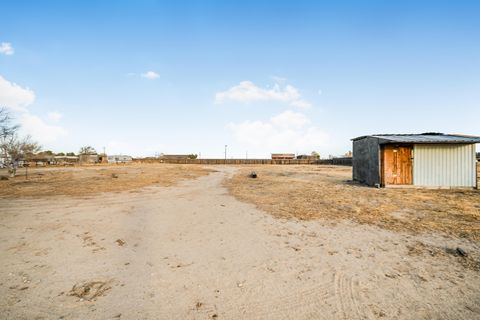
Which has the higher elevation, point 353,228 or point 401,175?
point 401,175

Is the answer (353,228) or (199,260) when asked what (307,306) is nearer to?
(199,260)

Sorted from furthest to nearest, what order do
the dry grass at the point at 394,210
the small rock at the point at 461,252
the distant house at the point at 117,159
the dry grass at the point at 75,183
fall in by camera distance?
the distant house at the point at 117,159 → the dry grass at the point at 75,183 → the dry grass at the point at 394,210 → the small rock at the point at 461,252

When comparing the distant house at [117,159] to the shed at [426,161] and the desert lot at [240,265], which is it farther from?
the shed at [426,161]

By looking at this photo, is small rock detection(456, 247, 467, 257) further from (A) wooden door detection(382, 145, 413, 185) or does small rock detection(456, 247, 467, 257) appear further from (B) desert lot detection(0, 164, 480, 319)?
(A) wooden door detection(382, 145, 413, 185)

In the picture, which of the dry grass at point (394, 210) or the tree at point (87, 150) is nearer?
the dry grass at point (394, 210)

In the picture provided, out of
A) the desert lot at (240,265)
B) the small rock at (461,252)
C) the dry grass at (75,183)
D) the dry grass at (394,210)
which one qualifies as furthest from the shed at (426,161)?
the dry grass at (75,183)

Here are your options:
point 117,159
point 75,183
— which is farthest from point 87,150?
point 75,183

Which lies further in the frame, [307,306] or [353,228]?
[353,228]

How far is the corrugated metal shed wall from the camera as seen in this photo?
13.5 metres

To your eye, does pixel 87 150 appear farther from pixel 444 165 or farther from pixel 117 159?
pixel 444 165

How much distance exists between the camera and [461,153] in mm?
13578

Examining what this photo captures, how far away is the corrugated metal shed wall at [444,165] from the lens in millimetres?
13537


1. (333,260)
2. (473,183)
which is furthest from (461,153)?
(333,260)

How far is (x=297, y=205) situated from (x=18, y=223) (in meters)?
9.31
